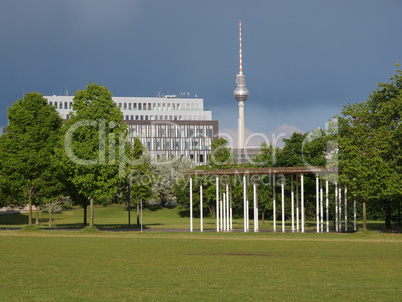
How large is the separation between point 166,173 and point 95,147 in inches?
2741

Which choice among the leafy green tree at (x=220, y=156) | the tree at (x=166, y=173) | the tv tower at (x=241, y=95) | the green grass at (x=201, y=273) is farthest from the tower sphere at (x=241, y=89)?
the green grass at (x=201, y=273)

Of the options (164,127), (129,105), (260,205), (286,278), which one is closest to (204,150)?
(164,127)

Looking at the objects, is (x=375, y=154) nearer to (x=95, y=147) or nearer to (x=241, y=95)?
(x=95, y=147)

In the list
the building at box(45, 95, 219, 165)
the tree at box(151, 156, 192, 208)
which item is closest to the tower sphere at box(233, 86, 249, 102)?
the building at box(45, 95, 219, 165)

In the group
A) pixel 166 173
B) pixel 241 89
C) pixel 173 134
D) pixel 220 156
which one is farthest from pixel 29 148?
pixel 241 89

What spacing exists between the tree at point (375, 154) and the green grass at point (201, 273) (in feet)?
48.5

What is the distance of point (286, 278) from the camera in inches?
833

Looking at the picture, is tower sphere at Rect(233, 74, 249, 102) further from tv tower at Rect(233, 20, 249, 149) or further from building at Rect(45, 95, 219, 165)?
building at Rect(45, 95, 219, 165)

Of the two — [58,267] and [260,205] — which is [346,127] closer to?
[260,205]

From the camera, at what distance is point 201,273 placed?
74.0 ft

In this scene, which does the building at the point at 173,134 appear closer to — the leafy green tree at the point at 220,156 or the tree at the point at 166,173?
the tree at the point at 166,173

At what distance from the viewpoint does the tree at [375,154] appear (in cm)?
4938

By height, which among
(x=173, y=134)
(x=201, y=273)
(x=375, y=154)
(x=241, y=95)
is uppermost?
(x=241, y=95)

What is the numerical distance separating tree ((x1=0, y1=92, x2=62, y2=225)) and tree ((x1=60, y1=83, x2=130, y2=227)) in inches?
247
